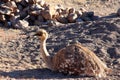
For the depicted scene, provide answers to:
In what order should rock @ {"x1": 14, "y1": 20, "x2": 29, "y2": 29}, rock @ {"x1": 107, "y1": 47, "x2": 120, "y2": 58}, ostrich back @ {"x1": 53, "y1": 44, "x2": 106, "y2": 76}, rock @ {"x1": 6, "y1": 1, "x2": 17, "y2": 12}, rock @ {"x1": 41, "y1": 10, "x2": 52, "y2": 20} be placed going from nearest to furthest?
1. ostrich back @ {"x1": 53, "y1": 44, "x2": 106, "y2": 76}
2. rock @ {"x1": 107, "y1": 47, "x2": 120, "y2": 58}
3. rock @ {"x1": 14, "y1": 20, "x2": 29, "y2": 29}
4. rock @ {"x1": 41, "y1": 10, "x2": 52, "y2": 20}
5. rock @ {"x1": 6, "y1": 1, "x2": 17, "y2": 12}

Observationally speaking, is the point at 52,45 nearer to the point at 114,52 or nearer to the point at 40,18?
the point at 114,52

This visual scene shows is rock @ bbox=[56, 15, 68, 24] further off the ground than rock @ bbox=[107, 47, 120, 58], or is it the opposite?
rock @ bbox=[107, 47, 120, 58]

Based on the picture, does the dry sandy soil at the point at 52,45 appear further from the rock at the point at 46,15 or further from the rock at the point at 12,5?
the rock at the point at 12,5

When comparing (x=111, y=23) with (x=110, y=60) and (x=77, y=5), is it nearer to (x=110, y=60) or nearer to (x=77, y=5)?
(x=110, y=60)

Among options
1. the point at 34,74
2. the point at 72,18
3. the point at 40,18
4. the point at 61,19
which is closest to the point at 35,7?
the point at 40,18

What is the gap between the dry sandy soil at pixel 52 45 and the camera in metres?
9.37

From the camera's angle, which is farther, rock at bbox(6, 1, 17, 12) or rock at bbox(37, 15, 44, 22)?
rock at bbox(6, 1, 17, 12)

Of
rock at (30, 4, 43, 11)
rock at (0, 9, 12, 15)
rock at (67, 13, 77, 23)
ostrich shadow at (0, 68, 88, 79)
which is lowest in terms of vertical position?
rock at (67, 13, 77, 23)

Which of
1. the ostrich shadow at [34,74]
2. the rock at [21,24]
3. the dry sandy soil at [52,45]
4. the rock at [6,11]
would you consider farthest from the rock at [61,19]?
the ostrich shadow at [34,74]

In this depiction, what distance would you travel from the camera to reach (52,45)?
11352 mm

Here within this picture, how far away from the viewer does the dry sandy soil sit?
9367 mm

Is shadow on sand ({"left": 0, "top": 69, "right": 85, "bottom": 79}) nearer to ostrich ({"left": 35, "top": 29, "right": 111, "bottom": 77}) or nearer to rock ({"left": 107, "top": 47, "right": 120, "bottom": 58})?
ostrich ({"left": 35, "top": 29, "right": 111, "bottom": 77})

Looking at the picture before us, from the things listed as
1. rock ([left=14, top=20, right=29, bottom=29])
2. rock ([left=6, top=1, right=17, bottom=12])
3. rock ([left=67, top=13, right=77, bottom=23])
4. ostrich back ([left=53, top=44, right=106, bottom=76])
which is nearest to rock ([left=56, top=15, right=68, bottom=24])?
rock ([left=67, top=13, right=77, bottom=23])

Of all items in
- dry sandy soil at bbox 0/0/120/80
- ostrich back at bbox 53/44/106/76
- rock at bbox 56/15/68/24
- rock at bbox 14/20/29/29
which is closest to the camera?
ostrich back at bbox 53/44/106/76
